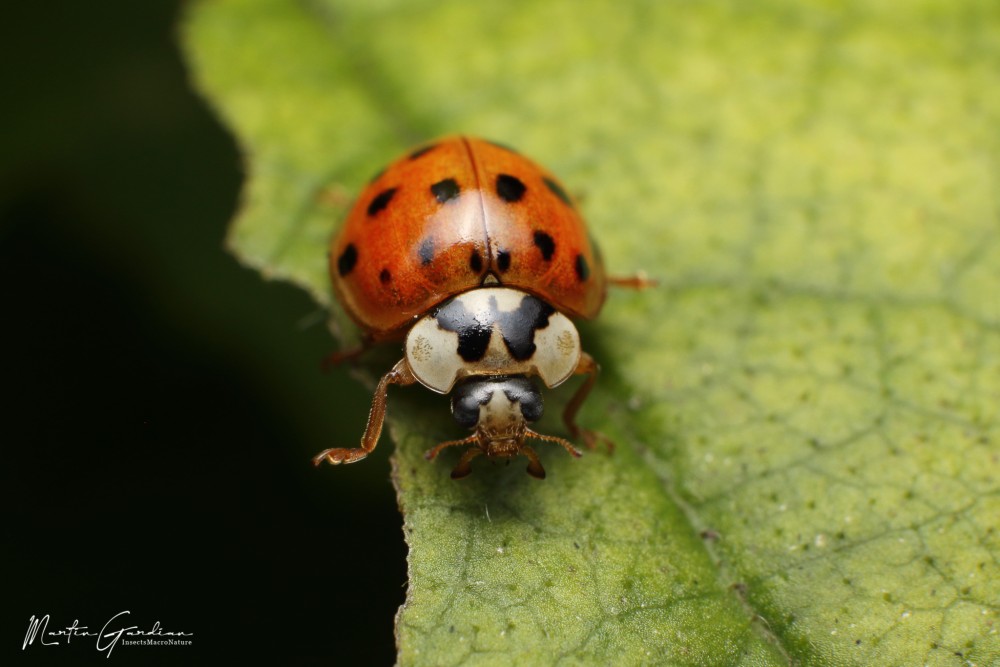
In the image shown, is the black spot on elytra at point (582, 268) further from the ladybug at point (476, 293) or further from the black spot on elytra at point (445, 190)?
the black spot on elytra at point (445, 190)

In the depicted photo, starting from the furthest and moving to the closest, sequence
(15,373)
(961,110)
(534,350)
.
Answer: (961,110)
(15,373)
(534,350)

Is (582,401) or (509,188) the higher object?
(509,188)

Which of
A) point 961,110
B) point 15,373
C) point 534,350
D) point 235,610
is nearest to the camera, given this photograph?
point 534,350

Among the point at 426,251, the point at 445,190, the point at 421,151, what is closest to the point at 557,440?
the point at 426,251

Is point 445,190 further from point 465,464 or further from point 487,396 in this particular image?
point 465,464

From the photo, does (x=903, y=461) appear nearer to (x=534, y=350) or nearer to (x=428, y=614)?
(x=534, y=350)

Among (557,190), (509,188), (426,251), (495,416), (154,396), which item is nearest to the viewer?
(495,416)

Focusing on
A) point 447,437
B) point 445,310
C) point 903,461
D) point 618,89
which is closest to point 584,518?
point 447,437
